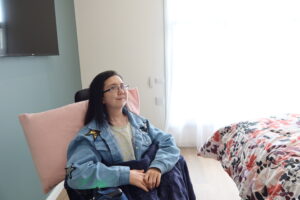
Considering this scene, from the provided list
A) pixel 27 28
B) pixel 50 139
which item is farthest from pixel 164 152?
pixel 27 28

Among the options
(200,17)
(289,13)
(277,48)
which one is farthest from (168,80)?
(289,13)

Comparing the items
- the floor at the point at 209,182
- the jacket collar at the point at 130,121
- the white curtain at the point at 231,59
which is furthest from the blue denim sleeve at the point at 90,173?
the white curtain at the point at 231,59

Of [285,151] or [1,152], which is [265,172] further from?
[1,152]

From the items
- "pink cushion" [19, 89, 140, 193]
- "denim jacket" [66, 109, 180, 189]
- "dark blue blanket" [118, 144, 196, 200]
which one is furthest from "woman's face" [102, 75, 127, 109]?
"dark blue blanket" [118, 144, 196, 200]

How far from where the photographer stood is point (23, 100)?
1.79m

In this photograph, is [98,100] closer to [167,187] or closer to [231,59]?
[167,187]

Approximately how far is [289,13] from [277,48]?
0.36m

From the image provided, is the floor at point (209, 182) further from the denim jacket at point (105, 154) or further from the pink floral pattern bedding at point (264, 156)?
the denim jacket at point (105, 154)

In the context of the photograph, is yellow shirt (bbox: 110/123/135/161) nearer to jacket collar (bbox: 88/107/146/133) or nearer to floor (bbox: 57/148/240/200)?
jacket collar (bbox: 88/107/146/133)

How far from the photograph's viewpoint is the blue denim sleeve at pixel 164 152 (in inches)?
49.1

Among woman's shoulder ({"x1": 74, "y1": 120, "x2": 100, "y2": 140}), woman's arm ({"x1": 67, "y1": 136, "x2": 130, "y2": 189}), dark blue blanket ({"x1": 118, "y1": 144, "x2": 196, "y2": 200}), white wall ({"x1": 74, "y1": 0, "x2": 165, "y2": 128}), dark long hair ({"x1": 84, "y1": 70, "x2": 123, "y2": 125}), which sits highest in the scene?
white wall ({"x1": 74, "y1": 0, "x2": 165, "y2": 128})

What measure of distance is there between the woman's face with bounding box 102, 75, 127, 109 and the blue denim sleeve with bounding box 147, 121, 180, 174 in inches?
9.6

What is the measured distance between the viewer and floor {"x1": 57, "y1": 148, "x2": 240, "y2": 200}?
2.08 m

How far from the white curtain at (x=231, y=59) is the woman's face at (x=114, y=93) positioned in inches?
61.5
